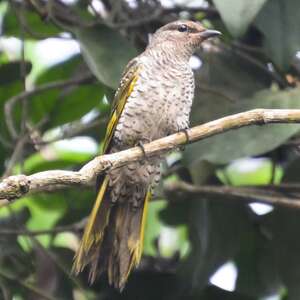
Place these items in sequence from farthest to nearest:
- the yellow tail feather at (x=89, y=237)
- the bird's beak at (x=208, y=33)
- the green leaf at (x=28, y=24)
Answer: the green leaf at (x=28, y=24)
the bird's beak at (x=208, y=33)
the yellow tail feather at (x=89, y=237)

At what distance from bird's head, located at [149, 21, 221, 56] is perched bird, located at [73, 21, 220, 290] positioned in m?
0.20

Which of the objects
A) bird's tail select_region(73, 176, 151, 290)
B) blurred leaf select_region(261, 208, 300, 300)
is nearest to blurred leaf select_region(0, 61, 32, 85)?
bird's tail select_region(73, 176, 151, 290)

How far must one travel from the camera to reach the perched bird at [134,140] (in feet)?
17.1

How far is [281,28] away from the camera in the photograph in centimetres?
538

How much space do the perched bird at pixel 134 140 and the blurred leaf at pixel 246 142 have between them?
0.17 meters

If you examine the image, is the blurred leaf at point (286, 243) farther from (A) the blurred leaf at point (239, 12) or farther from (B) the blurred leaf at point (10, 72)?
(B) the blurred leaf at point (10, 72)

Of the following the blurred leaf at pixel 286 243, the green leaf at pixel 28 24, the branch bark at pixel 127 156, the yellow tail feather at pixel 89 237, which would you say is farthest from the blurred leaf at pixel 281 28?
the green leaf at pixel 28 24

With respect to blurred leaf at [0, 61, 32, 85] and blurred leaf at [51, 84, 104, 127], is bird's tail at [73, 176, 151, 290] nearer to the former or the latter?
blurred leaf at [51, 84, 104, 127]

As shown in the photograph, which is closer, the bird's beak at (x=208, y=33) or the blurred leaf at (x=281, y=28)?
the blurred leaf at (x=281, y=28)

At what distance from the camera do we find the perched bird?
520 centimetres

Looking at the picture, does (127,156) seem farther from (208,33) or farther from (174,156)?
(174,156)

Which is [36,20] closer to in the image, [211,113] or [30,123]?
[30,123]

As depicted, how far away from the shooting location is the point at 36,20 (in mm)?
6316

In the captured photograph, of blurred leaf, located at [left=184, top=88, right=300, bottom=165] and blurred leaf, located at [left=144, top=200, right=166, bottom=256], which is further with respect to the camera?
blurred leaf, located at [left=144, top=200, right=166, bottom=256]
